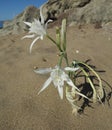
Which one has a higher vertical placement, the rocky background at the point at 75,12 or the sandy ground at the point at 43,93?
the rocky background at the point at 75,12

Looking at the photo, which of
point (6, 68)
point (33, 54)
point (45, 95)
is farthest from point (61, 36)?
point (33, 54)

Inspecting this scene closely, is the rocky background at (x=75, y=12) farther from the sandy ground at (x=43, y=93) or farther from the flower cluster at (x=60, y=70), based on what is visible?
the flower cluster at (x=60, y=70)

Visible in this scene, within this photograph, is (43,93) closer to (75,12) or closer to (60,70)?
(60,70)

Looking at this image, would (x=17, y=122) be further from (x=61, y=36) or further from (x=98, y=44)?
(x=98, y=44)

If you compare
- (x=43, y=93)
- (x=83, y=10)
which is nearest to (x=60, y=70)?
(x=43, y=93)

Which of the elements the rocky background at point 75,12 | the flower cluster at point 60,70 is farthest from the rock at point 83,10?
the flower cluster at point 60,70

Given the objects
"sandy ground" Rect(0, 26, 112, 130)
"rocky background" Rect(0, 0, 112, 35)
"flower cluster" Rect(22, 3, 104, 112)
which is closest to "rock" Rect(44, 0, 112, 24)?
"rocky background" Rect(0, 0, 112, 35)
